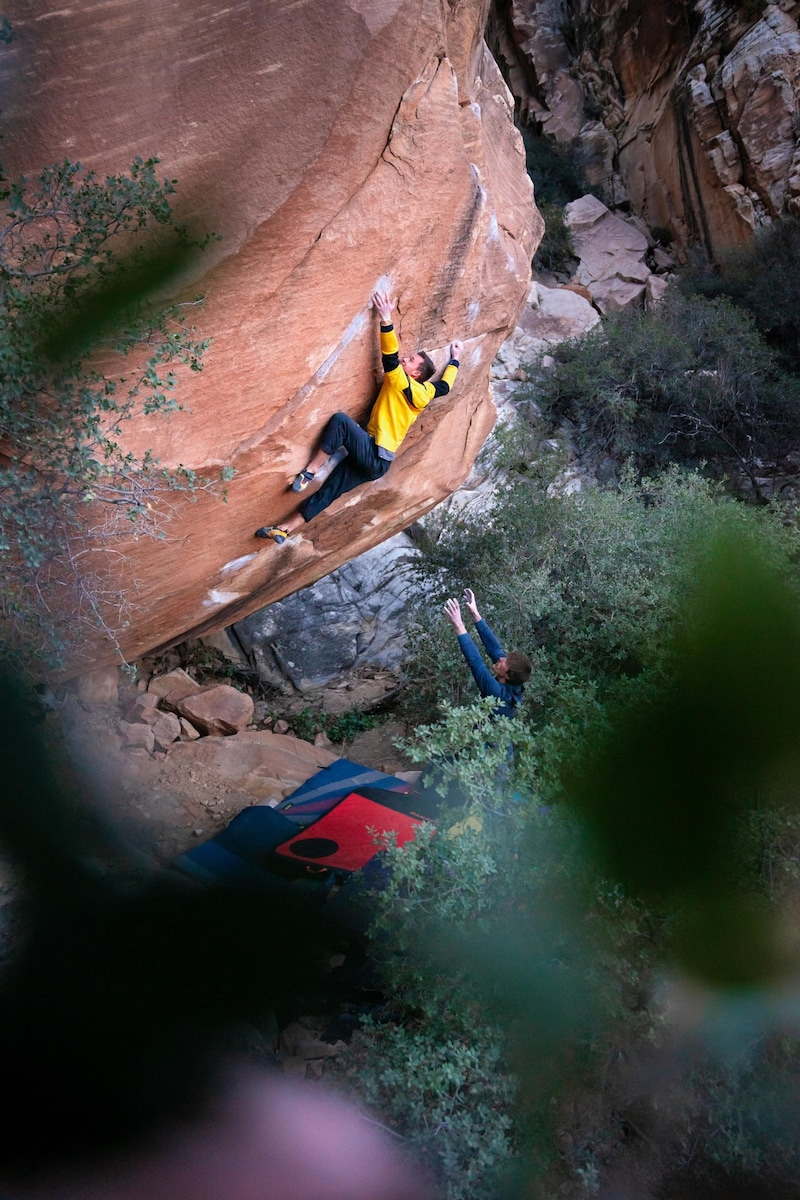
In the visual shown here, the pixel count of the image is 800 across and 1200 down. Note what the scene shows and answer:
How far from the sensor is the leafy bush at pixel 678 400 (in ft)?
40.8

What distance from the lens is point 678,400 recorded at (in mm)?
12664

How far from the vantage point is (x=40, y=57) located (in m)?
3.56

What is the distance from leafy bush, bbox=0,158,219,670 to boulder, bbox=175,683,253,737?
2583 millimetres

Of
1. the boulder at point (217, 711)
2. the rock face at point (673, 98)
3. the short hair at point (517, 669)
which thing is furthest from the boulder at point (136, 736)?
the rock face at point (673, 98)

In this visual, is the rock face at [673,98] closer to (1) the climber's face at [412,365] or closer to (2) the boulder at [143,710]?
(1) the climber's face at [412,365]

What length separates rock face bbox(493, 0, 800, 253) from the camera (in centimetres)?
1398

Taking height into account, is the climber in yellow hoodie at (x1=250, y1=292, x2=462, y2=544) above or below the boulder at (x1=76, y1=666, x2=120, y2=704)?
above

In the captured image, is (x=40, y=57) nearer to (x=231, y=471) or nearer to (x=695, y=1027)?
(x=231, y=471)

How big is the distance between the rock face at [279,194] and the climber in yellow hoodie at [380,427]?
0.10m

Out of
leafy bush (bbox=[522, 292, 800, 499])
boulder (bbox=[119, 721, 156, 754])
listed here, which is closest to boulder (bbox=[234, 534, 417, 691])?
boulder (bbox=[119, 721, 156, 754])

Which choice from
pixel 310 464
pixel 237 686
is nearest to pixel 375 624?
pixel 237 686

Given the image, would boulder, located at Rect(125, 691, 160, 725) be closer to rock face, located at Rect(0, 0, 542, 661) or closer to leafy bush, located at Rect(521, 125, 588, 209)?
rock face, located at Rect(0, 0, 542, 661)

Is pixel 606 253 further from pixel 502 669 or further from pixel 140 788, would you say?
pixel 140 788

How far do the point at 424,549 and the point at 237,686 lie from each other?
2.73 metres
